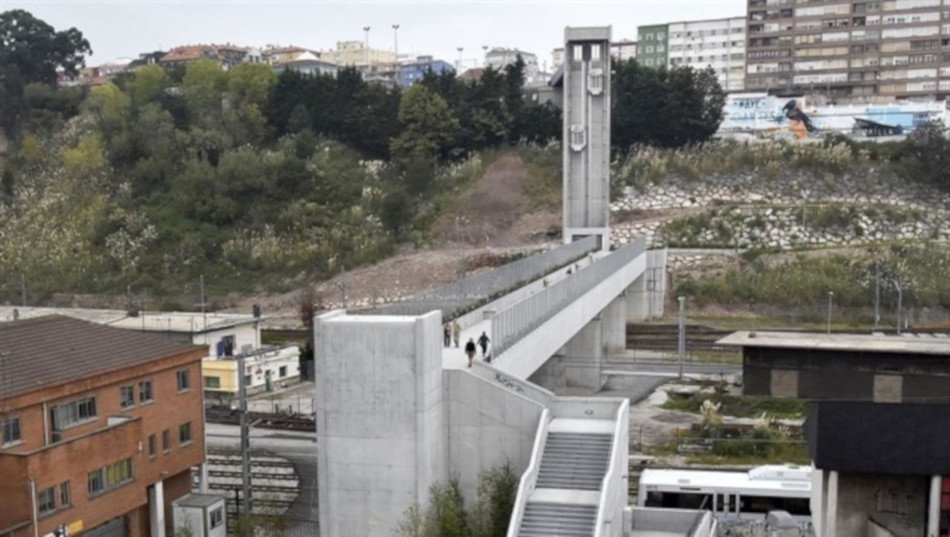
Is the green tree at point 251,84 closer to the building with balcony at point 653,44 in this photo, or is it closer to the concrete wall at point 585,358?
the concrete wall at point 585,358

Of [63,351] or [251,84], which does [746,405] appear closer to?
[63,351]

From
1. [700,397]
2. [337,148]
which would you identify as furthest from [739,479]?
[337,148]

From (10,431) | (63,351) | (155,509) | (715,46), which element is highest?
(715,46)

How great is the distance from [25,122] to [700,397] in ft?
Answer: 269

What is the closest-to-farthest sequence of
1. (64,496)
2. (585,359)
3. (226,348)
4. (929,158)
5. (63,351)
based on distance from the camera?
1. (64,496)
2. (63,351)
3. (226,348)
4. (585,359)
5. (929,158)

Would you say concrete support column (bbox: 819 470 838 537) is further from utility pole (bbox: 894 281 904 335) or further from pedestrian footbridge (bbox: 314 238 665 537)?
utility pole (bbox: 894 281 904 335)

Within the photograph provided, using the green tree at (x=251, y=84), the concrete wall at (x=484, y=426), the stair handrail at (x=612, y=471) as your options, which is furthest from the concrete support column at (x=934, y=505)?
the green tree at (x=251, y=84)

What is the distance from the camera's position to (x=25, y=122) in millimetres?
94812

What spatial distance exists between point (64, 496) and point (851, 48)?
105m

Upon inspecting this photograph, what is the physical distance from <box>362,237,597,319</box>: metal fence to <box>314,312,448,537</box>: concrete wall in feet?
4.18

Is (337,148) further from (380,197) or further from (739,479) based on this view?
(739,479)

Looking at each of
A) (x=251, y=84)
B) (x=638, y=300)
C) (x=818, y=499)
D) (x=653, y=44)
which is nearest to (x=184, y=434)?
(x=818, y=499)

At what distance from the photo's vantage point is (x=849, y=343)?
124 feet

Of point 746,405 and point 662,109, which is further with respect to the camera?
point 662,109
